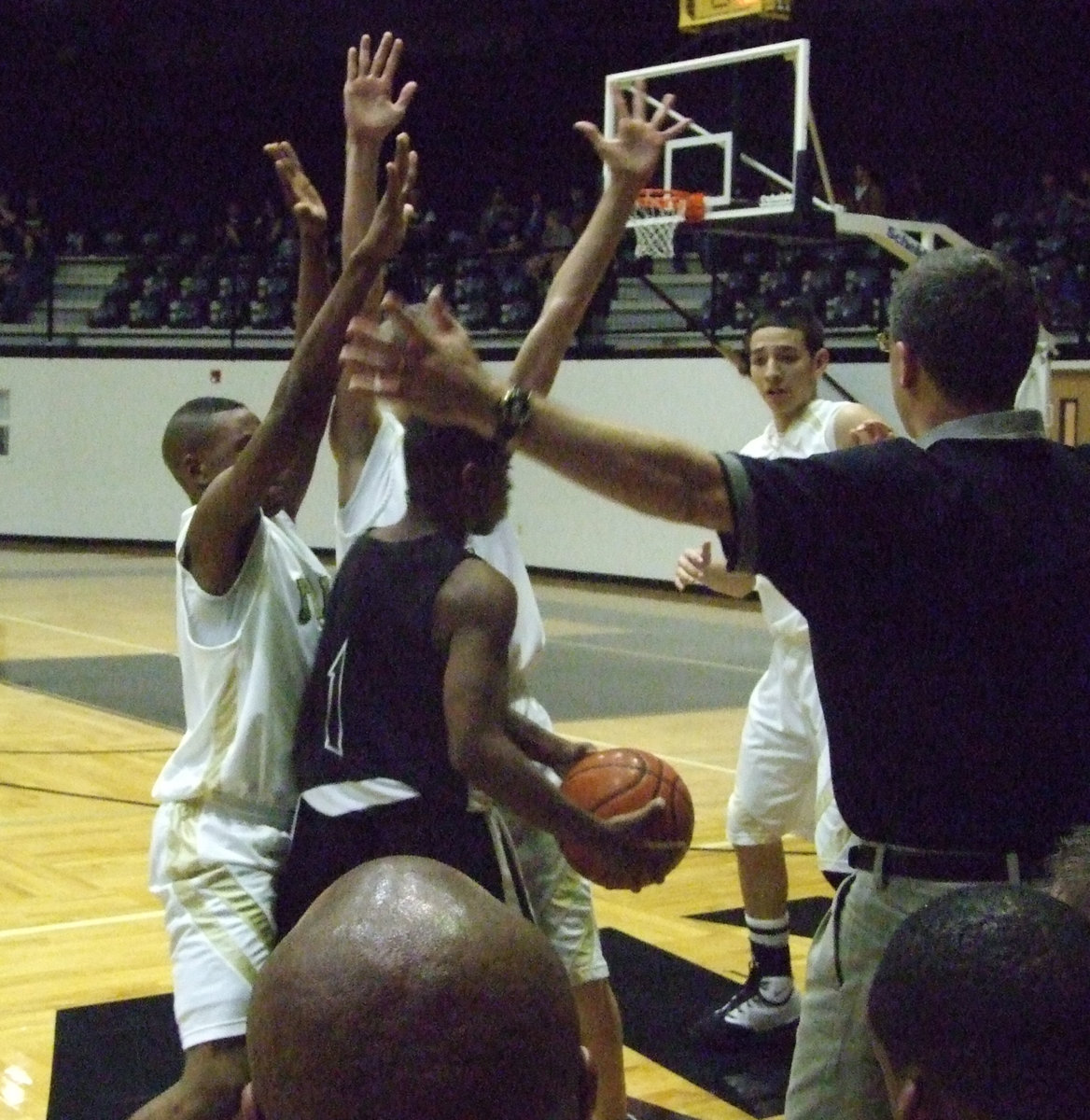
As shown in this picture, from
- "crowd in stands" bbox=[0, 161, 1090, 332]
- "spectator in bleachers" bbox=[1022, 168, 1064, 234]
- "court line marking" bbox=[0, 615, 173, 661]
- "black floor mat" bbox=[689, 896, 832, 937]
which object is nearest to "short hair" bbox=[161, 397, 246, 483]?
"black floor mat" bbox=[689, 896, 832, 937]

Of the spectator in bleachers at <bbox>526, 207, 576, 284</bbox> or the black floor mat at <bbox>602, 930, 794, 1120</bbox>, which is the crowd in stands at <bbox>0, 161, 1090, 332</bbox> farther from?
the black floor mat at <bbox>602, 930, 794, 1120</bbox>

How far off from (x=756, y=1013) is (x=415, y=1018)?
11.9 feet

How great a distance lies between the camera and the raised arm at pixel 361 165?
130 inches

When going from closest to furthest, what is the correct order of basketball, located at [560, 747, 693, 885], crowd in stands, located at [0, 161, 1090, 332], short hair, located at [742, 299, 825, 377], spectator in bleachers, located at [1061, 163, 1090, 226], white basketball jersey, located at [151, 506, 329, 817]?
1. white basketball jersey, located at [151, 506, 329, 817]
2. basketball, located at [560, 747, 693, 885]
3. short hair, located at [742, 299, 825, 377]
4. spectator in bleachers, located at [1061, 163, 1090, 226]
5. crowd in stands, located at [0, 161, 1090, 332]

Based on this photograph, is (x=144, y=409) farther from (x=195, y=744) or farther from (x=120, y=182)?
(x=195, y=744)

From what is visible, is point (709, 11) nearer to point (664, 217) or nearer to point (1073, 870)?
point (664, 217)

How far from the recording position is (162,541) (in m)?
21.5

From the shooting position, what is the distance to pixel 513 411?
2209 millimetres

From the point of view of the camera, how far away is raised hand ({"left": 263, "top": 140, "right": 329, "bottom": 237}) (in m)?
3.06

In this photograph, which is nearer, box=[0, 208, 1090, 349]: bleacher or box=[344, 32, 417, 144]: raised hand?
box=[344, 32, 417, 144]: raised hand

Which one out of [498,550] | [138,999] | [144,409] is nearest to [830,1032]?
[498,550]

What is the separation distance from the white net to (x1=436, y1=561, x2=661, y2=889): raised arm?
7.72 meters

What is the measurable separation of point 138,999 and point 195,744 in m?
2.17

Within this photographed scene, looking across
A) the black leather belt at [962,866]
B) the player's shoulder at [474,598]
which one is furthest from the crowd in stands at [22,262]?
the black leather belt at [962,866]
